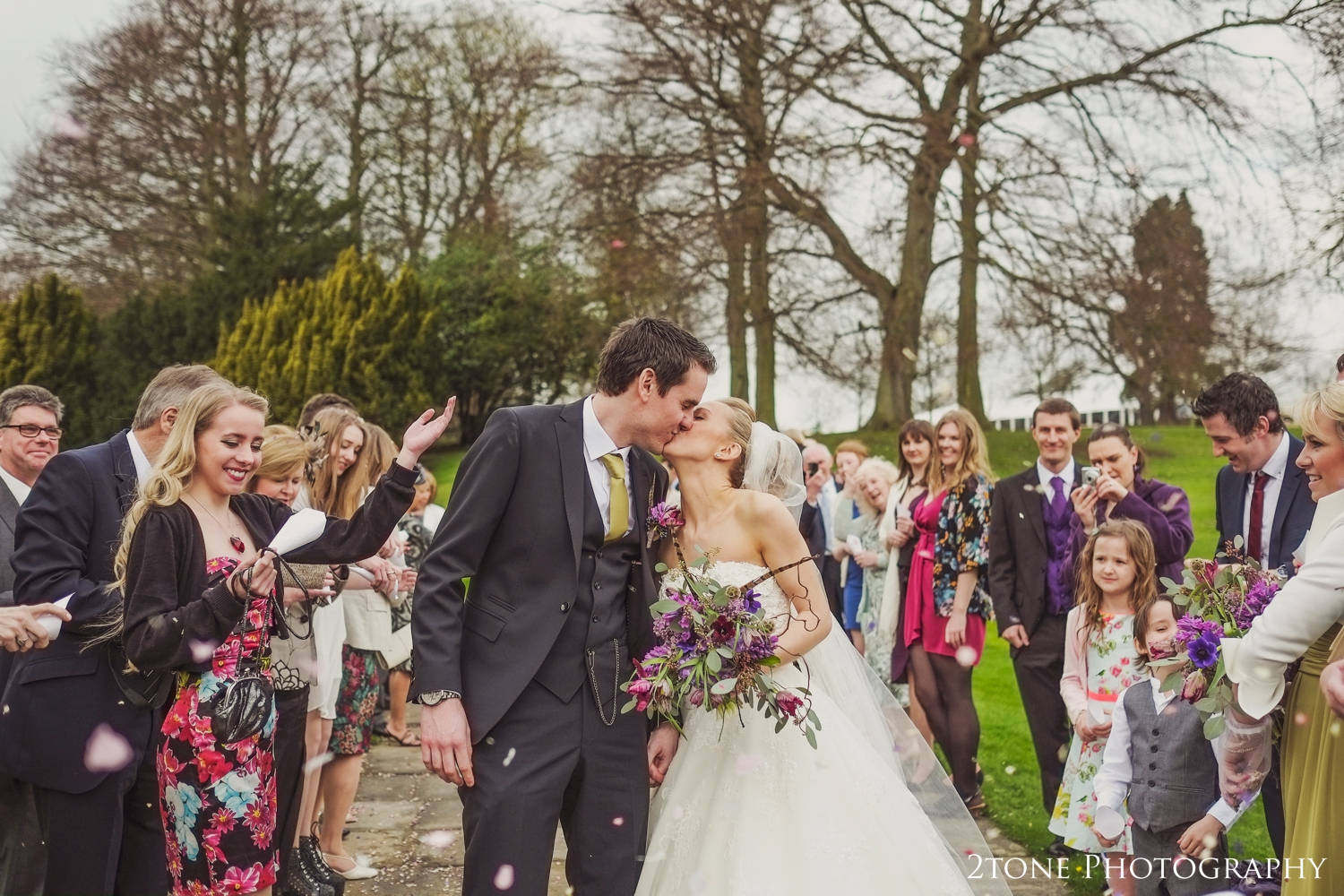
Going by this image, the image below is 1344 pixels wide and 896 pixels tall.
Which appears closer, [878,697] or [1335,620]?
[1335,620]

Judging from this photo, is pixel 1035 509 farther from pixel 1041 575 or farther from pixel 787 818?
pixel 787 818

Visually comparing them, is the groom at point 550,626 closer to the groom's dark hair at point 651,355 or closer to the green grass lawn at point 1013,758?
the groom's dark hair at point 651,355

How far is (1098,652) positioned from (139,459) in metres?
3.83

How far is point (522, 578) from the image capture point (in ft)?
10.7

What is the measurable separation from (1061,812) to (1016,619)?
122 centimetres

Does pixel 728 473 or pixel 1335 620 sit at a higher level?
pixel 728 473

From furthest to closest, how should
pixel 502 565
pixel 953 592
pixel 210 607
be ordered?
1. pixel 953 592
2. pixel 502 565
3. pixel 210 607

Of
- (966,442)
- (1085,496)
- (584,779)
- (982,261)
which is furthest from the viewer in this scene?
(982,261)

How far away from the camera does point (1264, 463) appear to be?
15.7ft

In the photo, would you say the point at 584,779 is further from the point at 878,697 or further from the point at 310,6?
the point at 310,6

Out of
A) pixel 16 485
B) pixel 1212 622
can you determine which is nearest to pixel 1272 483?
pixel 1212 622

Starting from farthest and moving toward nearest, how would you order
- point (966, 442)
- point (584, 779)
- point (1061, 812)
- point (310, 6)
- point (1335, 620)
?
1. point (310, 6)
2. point (966, 442)
3. point (1061, 812)
4. point (584, 779)
5. point (1335, 620)

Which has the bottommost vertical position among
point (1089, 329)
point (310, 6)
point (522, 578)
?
point (522, 578)

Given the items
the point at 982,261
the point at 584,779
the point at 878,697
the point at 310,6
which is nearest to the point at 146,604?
the point at 584,779
